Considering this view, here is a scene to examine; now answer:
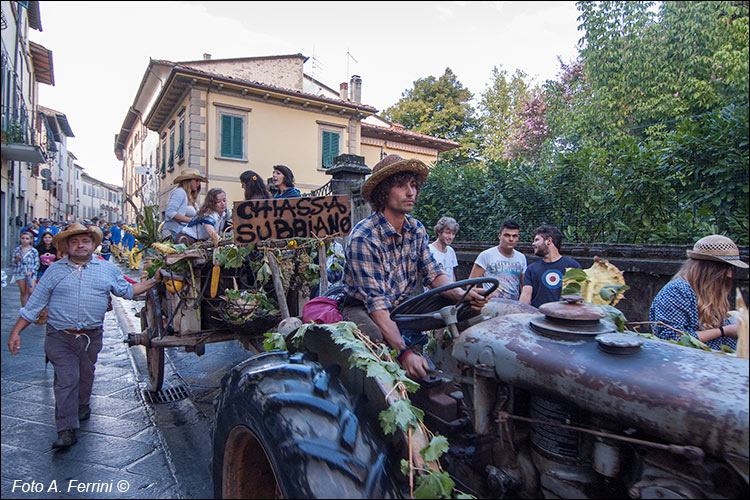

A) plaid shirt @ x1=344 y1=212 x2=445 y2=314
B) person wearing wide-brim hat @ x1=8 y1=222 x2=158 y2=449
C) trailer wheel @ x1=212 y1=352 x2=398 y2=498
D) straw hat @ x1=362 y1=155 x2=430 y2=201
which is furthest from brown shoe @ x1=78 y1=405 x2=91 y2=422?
straw hat @ x1=362 y1=155 x2=430 y2=201

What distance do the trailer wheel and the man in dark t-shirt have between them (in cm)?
300

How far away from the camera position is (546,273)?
439 cm

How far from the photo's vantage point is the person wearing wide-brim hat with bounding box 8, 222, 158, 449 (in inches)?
134

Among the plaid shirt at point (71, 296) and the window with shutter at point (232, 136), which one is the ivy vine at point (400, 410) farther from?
the window with shutter at point (232, 136)

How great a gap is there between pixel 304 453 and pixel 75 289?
297cm

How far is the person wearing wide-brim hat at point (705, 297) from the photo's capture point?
8.66ft

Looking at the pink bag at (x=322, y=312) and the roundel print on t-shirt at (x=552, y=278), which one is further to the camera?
the roundel print on t-shirt at (x=552, y=278)

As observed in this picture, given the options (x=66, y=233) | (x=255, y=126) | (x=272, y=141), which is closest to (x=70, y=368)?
(x=66, y=233)

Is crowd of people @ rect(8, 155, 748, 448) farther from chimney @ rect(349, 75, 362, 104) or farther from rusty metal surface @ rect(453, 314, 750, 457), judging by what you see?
chimney @ rect(349, 75, 362, 104)

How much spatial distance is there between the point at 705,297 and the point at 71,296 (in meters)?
4.48

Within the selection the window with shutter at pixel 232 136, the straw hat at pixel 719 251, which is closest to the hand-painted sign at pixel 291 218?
the straw hat at pixel 719 251

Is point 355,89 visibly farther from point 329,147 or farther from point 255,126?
point 255,126

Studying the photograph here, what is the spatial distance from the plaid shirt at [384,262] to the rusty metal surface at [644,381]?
697 millimetres

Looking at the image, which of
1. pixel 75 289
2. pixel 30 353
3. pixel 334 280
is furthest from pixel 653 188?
pixel 30 353
